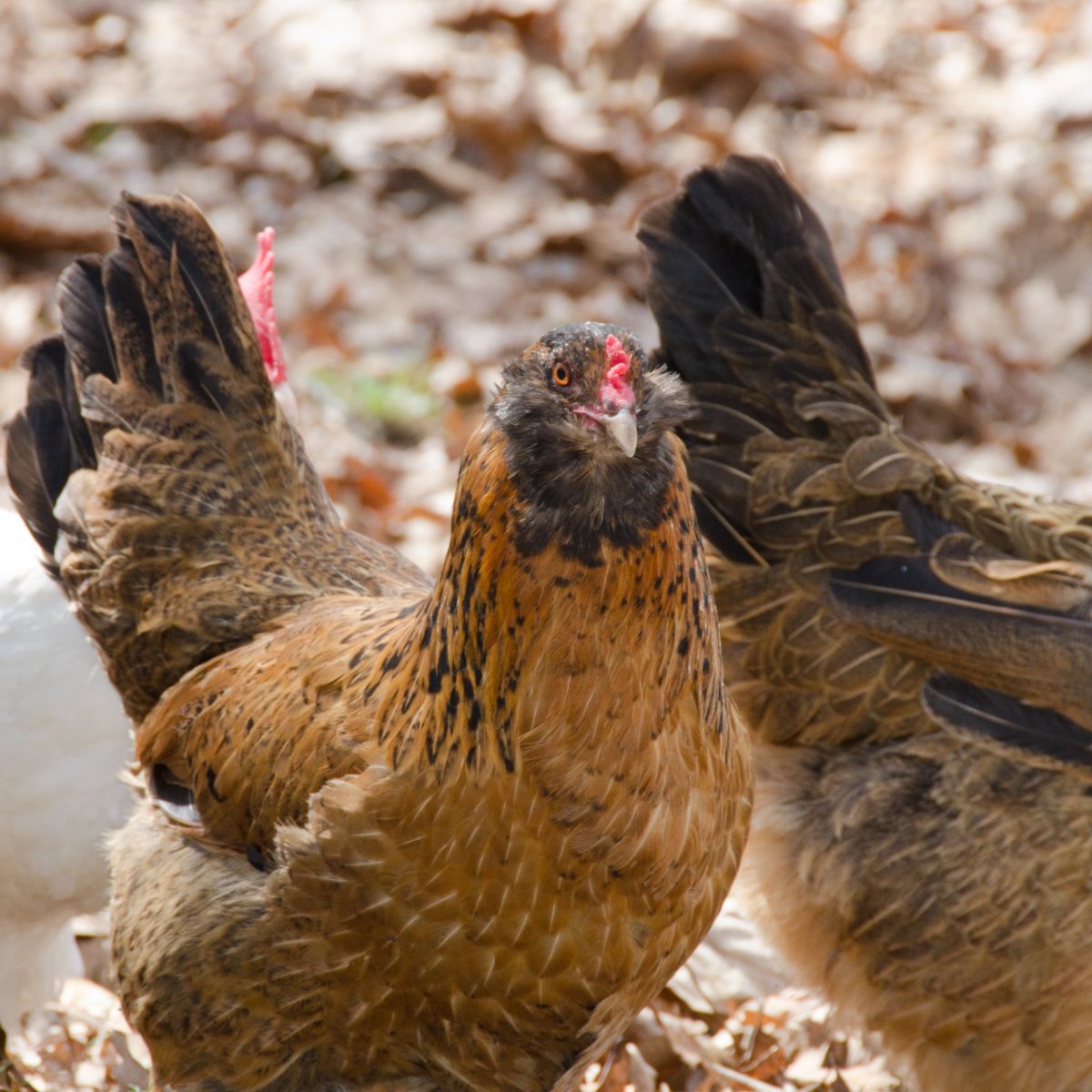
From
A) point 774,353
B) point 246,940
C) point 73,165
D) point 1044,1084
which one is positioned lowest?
point 1044,1084

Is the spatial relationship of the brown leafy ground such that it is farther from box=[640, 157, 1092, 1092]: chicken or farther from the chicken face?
the chicken face

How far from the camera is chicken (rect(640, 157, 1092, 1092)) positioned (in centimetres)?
341

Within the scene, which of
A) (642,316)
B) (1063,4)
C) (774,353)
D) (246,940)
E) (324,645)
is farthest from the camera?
(1063,4)

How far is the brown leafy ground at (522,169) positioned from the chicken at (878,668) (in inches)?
74.1

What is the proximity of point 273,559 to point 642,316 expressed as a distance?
395 cm

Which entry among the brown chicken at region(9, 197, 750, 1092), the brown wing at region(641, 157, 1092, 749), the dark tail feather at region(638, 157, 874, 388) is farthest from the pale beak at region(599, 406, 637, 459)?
the dark tail feather at region(638, 157, 874, 388)

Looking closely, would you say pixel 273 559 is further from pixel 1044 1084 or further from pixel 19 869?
pixel 1044 1084

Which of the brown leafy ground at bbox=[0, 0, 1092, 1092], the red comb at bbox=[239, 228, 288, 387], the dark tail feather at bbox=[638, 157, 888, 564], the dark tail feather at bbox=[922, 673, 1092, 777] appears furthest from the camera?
the brown leafy ground at bbox=[0, 0, 1092, 1092]

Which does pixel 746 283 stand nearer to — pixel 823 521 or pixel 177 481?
pixel 823 521

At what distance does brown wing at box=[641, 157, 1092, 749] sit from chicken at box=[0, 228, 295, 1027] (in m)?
1.65

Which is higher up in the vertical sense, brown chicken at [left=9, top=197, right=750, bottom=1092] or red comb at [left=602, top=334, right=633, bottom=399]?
red comb at [left=602, top=334, right=633, bottom=399]

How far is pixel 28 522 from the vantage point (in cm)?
379

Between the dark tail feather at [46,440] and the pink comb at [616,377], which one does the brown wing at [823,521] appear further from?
the dark tail feather at [46,440]

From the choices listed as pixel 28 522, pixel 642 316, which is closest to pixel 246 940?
pixel 28 522
